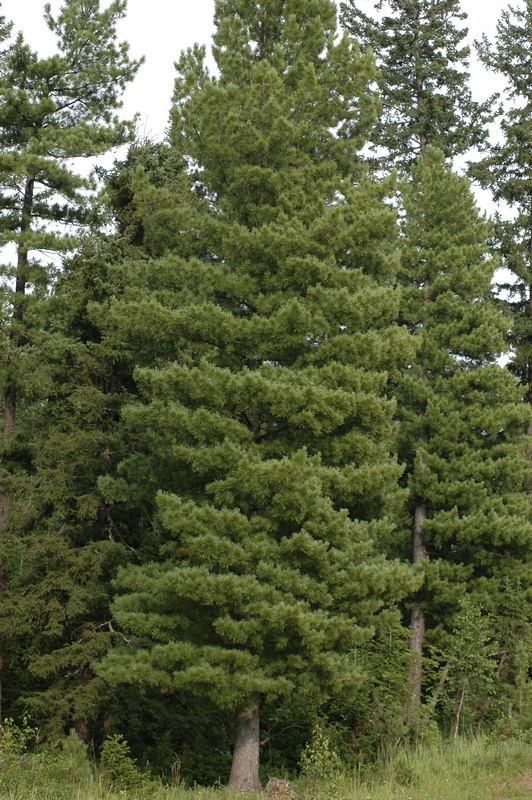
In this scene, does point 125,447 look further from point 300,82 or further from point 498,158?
point 498,158

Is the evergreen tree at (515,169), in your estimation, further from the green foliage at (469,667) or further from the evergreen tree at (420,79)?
the green foliage at (469,667)

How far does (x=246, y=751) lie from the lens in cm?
1239

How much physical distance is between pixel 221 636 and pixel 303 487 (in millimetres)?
2387

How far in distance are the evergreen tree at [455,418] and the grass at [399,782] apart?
20.5 feet

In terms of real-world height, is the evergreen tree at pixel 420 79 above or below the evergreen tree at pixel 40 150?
above

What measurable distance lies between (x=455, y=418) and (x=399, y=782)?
31.1ft

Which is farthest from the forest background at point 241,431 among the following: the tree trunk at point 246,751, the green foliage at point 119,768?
the green foliage at point 119,768

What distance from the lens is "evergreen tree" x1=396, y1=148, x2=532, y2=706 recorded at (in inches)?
709

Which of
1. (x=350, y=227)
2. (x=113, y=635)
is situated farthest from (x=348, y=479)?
(x=113, y=635)

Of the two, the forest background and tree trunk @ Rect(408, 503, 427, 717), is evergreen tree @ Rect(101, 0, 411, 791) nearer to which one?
the forest background

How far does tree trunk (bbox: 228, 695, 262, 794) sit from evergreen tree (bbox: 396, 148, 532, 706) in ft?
21.0

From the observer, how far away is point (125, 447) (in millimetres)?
15414

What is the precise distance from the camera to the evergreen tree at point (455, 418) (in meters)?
18.0

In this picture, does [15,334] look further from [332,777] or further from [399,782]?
[399,782]
